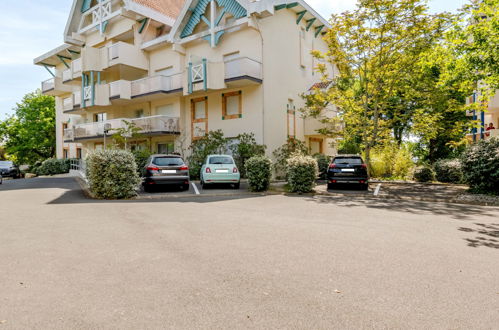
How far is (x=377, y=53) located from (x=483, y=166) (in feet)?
24.8

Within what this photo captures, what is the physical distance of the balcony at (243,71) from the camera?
1783 centimetres

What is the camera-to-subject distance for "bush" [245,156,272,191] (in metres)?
13.2

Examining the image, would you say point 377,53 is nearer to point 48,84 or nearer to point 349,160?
point 349,160

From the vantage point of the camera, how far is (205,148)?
1916 cm

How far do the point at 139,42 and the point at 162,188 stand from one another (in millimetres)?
13765

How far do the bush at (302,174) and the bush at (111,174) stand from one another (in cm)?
597

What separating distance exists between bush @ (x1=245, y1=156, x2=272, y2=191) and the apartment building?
5663 millimetres

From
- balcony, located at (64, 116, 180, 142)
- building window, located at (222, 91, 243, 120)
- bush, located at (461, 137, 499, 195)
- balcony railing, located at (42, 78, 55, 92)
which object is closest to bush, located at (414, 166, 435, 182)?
bush, located at (461, 137, 499, 195)

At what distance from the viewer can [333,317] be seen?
2.83 meters

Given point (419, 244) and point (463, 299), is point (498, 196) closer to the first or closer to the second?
point (419, 244)

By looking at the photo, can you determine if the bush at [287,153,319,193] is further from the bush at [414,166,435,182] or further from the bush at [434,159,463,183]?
→ the bush at [434,159,463,183]

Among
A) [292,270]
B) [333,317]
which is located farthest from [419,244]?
[333,317]

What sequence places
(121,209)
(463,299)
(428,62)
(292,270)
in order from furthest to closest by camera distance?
(428,62), (121,209), (292,270), (463,299)

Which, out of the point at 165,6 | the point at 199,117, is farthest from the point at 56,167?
the point at 165,6
